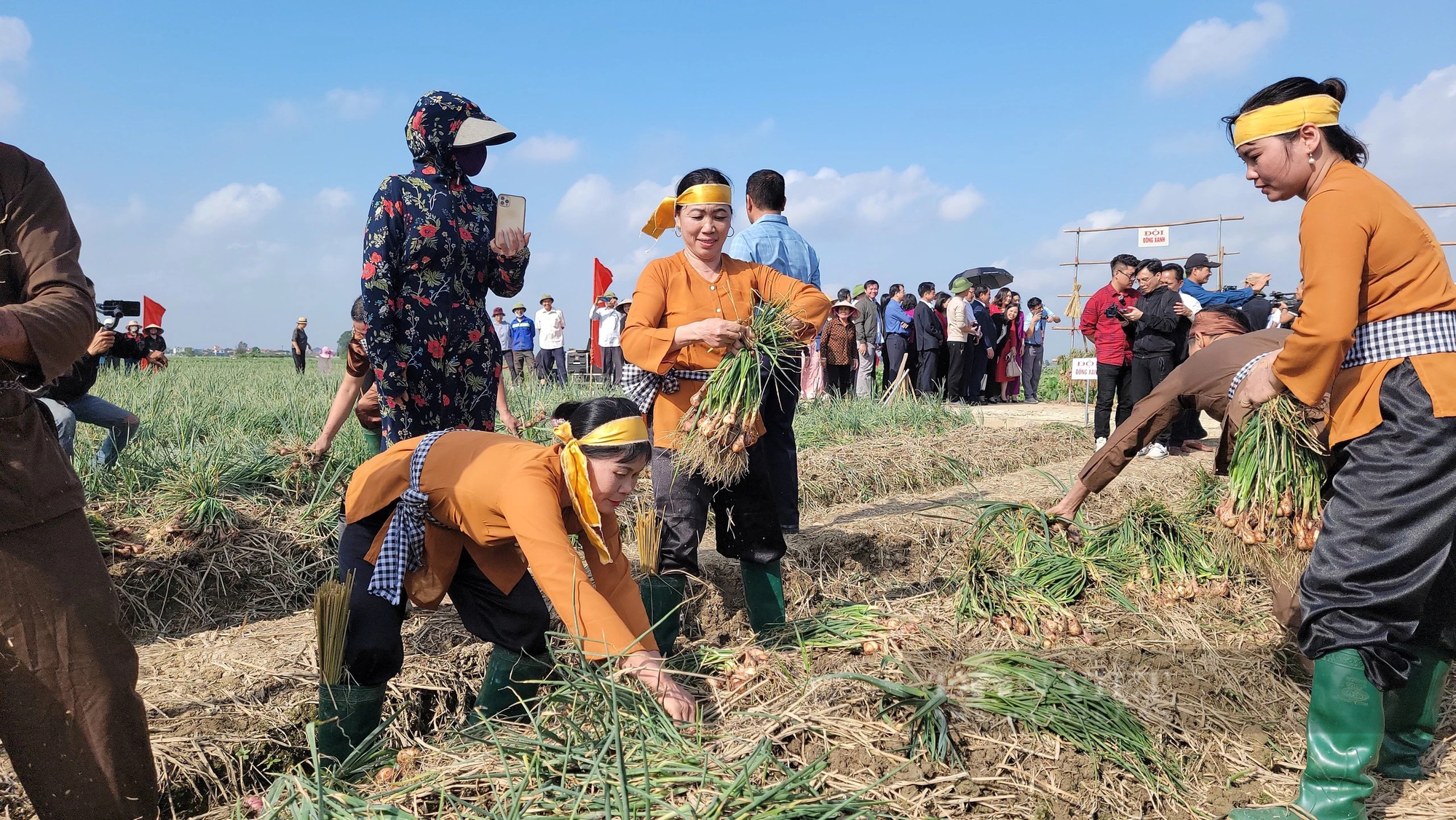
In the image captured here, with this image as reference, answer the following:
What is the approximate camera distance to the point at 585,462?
2158mm

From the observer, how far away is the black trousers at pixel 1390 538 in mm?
1950

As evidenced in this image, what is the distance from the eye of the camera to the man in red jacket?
7555 mm

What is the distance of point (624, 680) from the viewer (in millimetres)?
2002

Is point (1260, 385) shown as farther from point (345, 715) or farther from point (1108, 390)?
point (1108, 390)

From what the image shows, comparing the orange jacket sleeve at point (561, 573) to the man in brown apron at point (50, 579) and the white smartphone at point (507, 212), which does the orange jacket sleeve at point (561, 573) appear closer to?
the man in brown apron at point (50, 579)

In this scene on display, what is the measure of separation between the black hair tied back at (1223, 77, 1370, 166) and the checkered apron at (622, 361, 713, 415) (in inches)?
66.0

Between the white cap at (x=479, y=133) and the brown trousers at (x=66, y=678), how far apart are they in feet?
5.57

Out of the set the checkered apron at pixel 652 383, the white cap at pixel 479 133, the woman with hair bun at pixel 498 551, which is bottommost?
the woman with hair bun at pixel 498 551

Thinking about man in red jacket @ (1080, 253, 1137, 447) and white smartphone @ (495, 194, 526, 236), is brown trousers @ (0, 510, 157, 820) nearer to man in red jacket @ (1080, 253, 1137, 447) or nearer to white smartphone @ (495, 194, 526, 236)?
white smartphone @ (495, 194, 526, 236)

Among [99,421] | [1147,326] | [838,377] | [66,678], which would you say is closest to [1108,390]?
[1147,326]

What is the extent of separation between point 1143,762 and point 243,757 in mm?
2459

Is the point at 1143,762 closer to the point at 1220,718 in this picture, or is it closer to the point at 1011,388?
the point at 1220,718

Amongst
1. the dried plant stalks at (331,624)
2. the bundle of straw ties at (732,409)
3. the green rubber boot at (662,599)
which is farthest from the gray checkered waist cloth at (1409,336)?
the dried plant stalks at (331,624)

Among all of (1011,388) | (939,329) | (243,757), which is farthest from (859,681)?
(1011,388)
